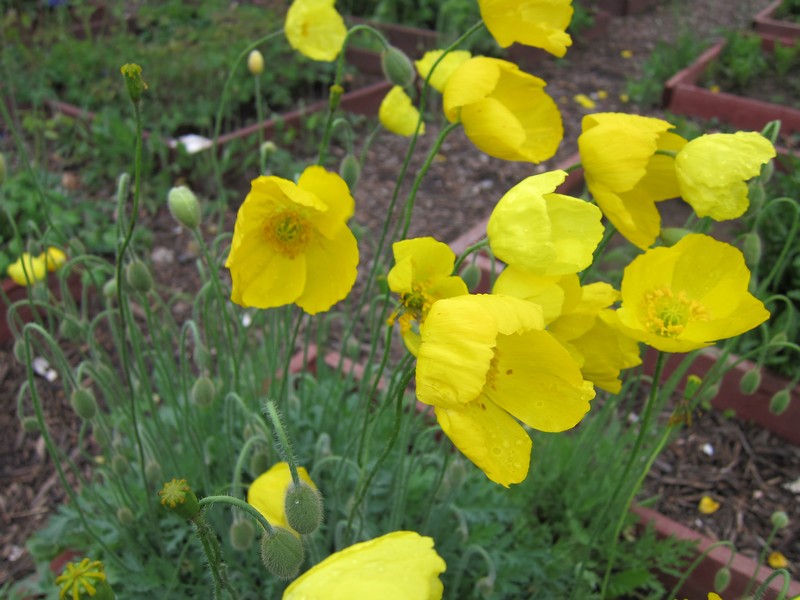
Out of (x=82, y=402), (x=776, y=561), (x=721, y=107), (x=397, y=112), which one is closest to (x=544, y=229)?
(x=397, y=112)

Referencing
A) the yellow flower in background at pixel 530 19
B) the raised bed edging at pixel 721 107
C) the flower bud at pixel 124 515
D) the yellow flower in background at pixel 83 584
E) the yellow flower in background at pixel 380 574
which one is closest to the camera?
the yellow flower in background at pixel 380 574

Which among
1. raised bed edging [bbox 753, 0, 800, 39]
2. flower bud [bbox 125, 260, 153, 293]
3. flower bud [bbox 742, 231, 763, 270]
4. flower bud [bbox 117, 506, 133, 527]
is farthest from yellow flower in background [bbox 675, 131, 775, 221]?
raised bed edging [bbox 753, 0, 800, 39]

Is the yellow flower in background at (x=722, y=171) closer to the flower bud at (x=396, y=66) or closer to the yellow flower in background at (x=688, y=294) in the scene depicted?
the yellow flower in background at (x=688, y=294)

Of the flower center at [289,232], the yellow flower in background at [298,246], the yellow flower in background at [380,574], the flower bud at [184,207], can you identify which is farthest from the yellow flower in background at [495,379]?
the flower bud at [184,207]

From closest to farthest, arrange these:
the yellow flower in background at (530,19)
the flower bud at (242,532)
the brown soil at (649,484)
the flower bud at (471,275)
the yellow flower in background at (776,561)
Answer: the yellow flower in background at (530,19)
the flower bud at (242,532)
the flower bud at (471,275)
the yellow flower in background at (776,561)
the brown soil at (649,484)

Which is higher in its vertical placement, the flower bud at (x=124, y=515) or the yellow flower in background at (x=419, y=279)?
the yellow flower in background at (x=419, y=279)

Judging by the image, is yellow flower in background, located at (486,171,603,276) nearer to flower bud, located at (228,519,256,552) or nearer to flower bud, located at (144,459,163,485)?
flower bud, located at (228,519,256,552)

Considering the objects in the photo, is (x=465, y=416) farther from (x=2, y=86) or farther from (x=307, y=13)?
(x=2, y=86)
